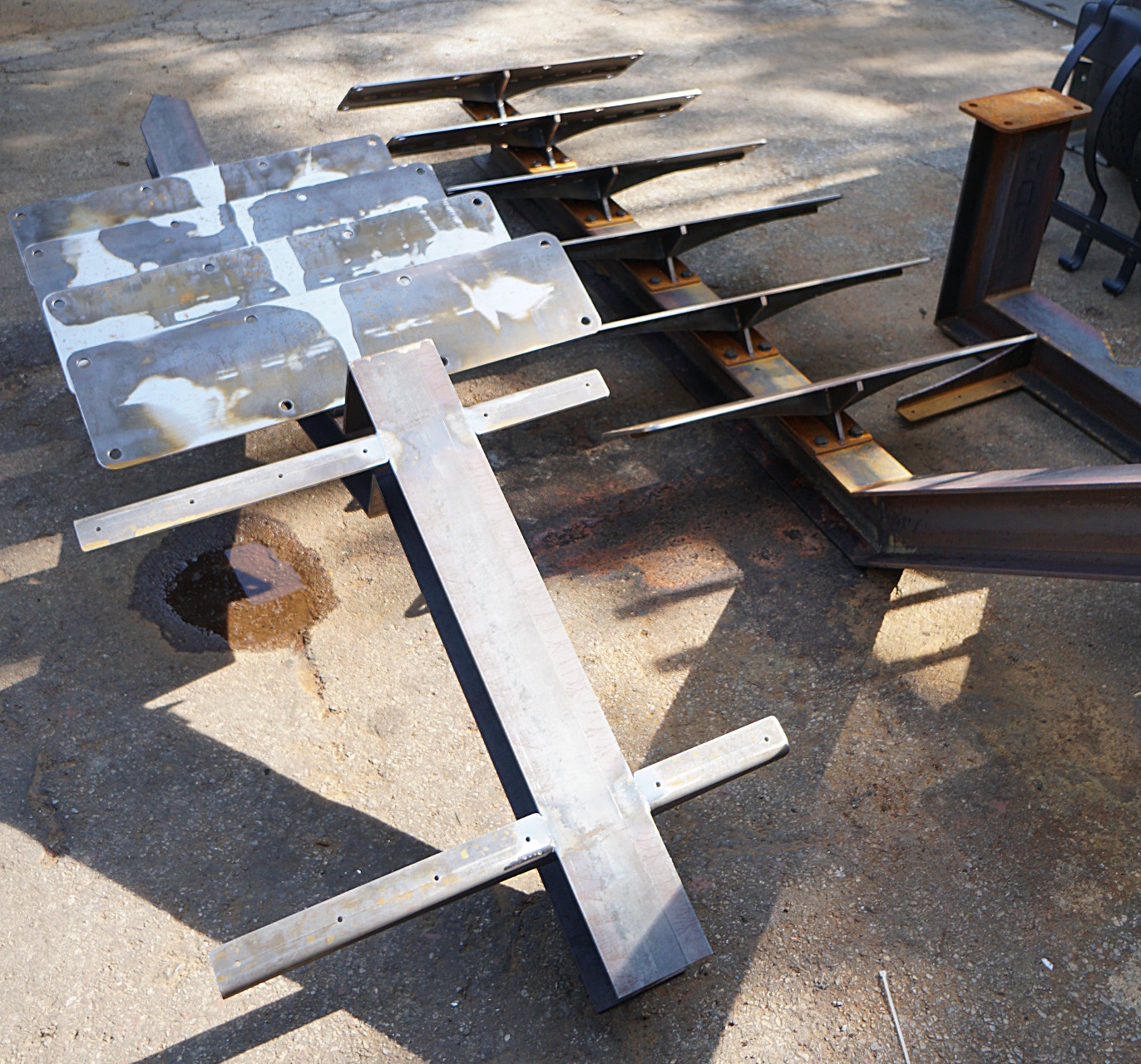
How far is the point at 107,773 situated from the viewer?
2.22 meters

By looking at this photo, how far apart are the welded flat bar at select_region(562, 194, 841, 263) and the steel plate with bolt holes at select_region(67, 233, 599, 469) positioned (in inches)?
29.7

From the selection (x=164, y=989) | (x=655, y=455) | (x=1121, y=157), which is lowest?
(x=164, y=989)

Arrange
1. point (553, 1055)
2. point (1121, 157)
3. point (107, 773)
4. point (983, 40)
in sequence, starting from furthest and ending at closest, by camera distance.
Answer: point (983, 40)
point (1121, 157)
point (107, 773)
point (553, 1055)

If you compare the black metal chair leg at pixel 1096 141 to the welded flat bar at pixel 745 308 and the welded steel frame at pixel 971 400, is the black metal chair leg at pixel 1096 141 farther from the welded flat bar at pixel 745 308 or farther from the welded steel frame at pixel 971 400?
the welded flat bar at pixel 745 308

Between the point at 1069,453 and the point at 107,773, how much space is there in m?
2.77

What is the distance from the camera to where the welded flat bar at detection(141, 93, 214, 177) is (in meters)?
3.40

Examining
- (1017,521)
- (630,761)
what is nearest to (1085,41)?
(1017,521)

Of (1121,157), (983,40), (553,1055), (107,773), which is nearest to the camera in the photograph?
(553,1055)

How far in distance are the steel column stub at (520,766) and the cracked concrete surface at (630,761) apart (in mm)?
330

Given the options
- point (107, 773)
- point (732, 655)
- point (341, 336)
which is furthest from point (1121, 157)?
point (107, 773)

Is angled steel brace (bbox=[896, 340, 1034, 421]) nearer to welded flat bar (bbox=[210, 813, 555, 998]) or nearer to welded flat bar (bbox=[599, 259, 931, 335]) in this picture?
welded flat bar (bbox=[599, 259, 931, 335])

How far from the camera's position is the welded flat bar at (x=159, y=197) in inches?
114

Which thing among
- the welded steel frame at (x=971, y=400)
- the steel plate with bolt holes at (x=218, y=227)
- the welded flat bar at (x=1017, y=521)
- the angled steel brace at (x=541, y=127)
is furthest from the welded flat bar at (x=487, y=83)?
the welded flat bar at (x=1017, y=521)

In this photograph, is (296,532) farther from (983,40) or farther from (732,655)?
(983,40)
